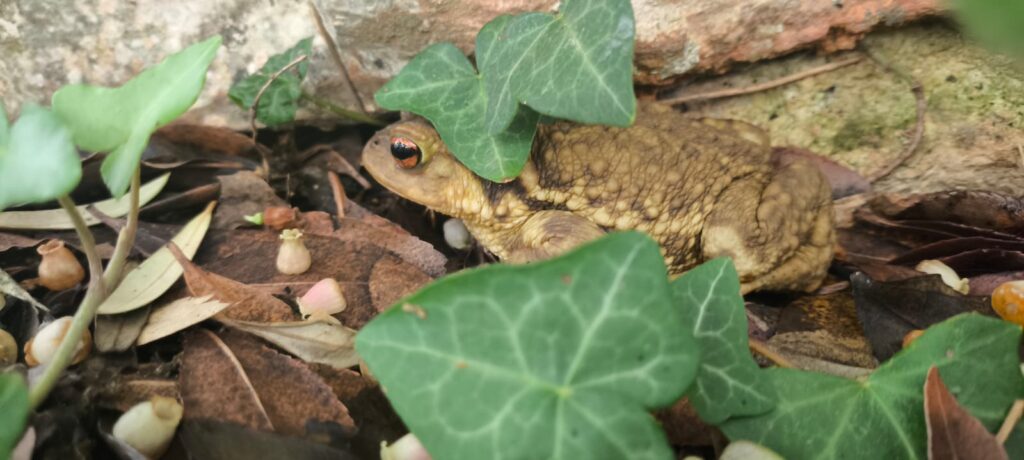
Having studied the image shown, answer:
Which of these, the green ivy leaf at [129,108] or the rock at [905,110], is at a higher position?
the green ivy leaf at [129,108]

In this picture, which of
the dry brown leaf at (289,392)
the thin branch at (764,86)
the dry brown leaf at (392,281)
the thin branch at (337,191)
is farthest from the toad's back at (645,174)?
the dry brown leaf at (289,392)

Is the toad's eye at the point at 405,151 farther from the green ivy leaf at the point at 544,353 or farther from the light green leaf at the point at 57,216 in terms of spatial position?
the green ivy leaf at the point at 544,353

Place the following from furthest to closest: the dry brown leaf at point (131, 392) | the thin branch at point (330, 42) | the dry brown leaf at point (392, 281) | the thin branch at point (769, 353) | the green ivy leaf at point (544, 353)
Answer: the thin branch at point (330, 42)
the dry brown leaf at point (392, 281)
the thin branch at point (769, 353)
the dry brown leaf at point (131, 392)
the green ivy leaf at point (544, 353)

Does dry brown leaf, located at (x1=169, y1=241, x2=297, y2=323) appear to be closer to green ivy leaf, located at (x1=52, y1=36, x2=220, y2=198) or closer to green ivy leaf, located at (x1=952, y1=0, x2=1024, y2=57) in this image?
green ivy leaf, located at (x1=52, y1=36, x2=220, y2=198)

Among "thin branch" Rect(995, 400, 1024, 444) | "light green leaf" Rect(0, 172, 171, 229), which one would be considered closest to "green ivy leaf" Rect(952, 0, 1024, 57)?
"thin branch" Rect(995, 400, 1024, 444)

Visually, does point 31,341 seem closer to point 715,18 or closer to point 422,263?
point 422,263

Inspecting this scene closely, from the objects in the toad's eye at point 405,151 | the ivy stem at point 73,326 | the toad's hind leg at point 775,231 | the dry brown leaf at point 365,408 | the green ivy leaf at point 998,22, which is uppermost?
the green ivy leaf at point 998,22
